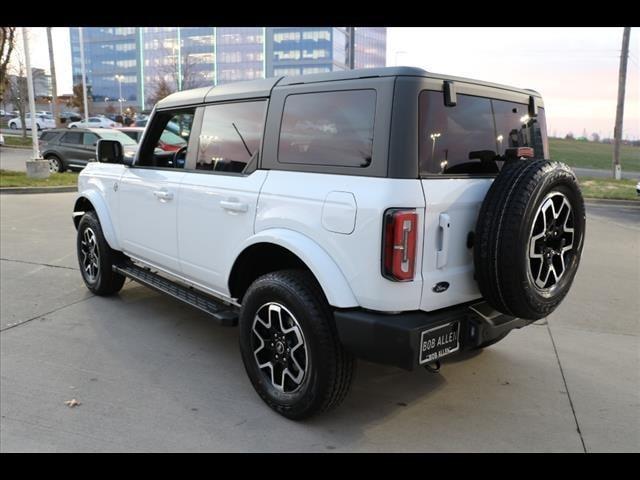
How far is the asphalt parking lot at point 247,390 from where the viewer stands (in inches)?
118

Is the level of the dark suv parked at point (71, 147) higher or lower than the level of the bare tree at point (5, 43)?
lower

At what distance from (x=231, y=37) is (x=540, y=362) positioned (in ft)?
342

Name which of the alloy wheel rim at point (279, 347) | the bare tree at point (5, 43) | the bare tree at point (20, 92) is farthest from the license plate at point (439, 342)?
the bare tree at point (20, 92)

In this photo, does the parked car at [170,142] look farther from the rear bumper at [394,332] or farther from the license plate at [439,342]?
the license plate at [439,342]

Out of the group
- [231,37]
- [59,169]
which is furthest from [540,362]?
[231,37]

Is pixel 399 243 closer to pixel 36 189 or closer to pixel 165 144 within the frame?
pixel 165 144

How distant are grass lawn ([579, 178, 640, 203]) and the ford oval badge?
11.6 metres

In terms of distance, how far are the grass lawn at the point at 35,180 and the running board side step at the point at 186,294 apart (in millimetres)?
A: 10536

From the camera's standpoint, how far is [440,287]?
2.86m

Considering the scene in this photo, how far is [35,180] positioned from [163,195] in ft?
Answer: 40.5

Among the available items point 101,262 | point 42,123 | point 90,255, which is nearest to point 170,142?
point 101,262

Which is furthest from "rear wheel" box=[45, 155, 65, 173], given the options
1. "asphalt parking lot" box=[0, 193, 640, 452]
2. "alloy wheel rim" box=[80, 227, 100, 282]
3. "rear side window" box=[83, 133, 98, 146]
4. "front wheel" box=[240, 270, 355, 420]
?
"front wheel" box=[240, 270, 355, 420]

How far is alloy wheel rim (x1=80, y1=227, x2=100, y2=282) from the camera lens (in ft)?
17.7

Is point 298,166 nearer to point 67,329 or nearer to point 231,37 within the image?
point 67,329
